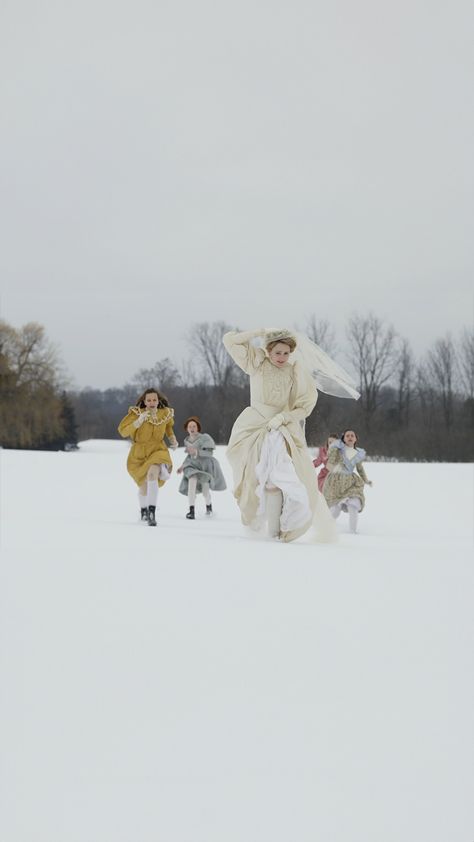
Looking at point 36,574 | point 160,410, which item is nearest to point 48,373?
point 160,410

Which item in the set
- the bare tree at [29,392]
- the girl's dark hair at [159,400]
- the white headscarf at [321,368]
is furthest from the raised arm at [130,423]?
the bare tree at [29,392]

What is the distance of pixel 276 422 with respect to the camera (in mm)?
7660

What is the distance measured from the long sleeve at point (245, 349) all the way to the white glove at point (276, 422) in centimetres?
58

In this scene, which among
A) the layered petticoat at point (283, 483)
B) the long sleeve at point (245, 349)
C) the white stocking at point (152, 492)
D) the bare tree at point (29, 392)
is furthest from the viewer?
the bare tree at point (29, 392)

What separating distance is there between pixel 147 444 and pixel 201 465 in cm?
253

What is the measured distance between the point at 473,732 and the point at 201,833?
105 centimetres

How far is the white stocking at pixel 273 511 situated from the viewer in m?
7.56

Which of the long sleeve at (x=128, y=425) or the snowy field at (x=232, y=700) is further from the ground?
the long sleeve at (x=128, y=425)

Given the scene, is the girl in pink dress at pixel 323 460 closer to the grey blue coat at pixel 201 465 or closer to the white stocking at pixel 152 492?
the grey blue coat at pixel 201 465

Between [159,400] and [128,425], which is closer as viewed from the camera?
[128,425]

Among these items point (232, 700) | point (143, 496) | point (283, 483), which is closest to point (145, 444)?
point (143, 496)

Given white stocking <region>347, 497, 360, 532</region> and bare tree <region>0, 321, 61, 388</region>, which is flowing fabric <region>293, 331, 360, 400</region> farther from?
bare tree <region>0, 321, 61, 388</region>

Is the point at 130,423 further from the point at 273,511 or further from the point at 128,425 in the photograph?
the point at 273,511

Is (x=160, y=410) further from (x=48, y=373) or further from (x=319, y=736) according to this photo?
(x=48, y=373)
